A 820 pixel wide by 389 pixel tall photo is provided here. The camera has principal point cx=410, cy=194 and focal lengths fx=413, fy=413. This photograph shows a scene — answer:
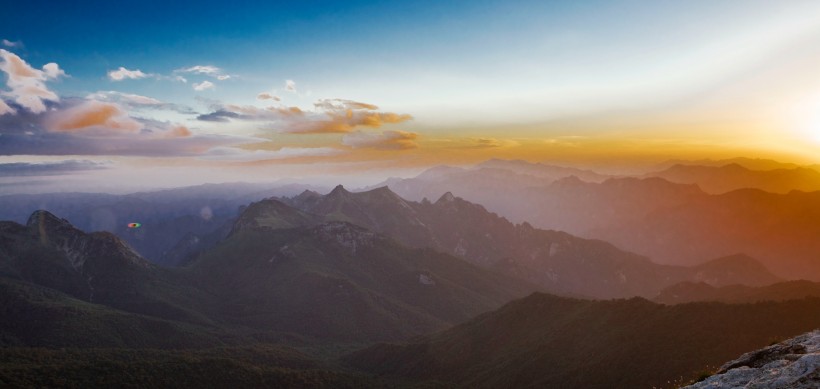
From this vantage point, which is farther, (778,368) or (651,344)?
(651,344)

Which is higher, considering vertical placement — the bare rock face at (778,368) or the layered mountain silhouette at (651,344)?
the bare rock face at (778,368)

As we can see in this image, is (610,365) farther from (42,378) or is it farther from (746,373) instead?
(42,378)

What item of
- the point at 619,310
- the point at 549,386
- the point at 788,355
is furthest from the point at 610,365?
the point at 788,355

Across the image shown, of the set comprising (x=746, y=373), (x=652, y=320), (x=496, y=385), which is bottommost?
(x=496, y=385)

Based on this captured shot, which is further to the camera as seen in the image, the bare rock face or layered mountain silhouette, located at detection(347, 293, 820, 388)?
layered mountain silhouette, located at detection(347, 293, 820, 388)

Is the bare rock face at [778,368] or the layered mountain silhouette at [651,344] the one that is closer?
the bare rock face at [778,368]

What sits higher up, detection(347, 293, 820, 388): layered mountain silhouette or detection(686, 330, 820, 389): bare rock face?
detection(686, 330, 820, 389): bare rock face

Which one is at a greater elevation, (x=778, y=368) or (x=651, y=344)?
(x=778, y=368)

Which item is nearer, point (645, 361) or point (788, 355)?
point (788, 355)
